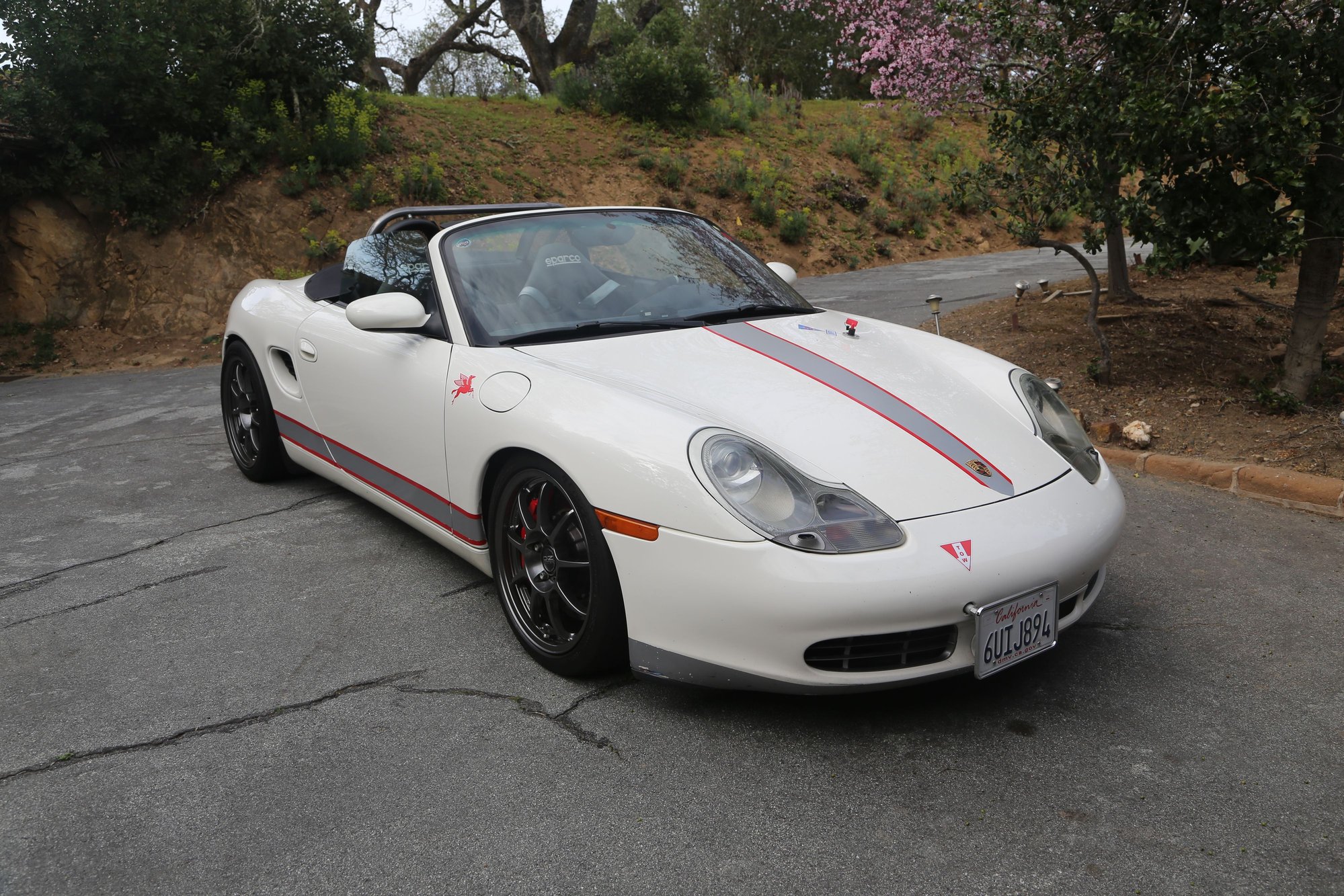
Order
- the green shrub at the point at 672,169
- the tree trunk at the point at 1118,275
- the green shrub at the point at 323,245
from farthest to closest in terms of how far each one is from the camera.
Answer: the green shrub at the point at 672,169 < the green shrub at the point at 323,245 < the tree trunk at the point at 1118,275

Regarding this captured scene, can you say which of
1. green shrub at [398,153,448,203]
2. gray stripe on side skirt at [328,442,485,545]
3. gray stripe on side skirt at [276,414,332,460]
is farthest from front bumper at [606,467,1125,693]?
green shrub at [398,153,448,203]

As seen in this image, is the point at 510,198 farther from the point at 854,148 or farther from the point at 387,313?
the point at 387,313

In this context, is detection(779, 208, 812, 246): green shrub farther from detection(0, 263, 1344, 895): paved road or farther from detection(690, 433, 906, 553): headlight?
detection(690, 433, 906, 553): headlight

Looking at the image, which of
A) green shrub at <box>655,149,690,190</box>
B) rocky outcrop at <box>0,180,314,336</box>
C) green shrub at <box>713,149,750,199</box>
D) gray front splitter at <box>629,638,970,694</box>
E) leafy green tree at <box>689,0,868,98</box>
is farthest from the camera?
leafy green tree at <box>689,0,868,98</box>

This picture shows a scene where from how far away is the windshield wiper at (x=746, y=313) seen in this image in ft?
11.5

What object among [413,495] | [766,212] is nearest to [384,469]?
[413,495]

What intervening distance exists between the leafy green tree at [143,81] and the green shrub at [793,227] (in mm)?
7034

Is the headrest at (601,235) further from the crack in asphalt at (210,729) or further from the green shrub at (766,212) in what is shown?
the green shrub at (766,212)

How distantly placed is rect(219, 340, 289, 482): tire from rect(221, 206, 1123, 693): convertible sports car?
0.66 meters

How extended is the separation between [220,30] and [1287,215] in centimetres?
1228

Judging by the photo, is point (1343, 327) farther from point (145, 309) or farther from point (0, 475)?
point (145, 309)

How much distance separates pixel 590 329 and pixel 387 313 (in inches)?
26.8

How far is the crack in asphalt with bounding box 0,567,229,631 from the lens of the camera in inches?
137

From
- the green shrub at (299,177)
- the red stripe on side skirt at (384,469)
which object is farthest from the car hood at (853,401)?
the green shrub at (299,177)
